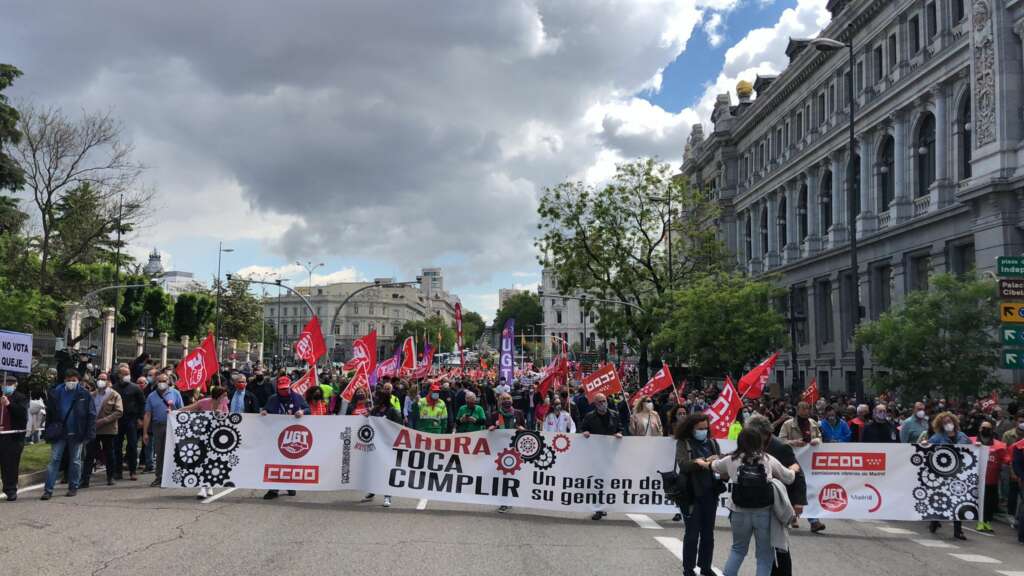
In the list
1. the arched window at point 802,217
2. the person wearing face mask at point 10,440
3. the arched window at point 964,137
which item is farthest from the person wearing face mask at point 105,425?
the arched window at point 802,217

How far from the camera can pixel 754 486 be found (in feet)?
Result: 22.8

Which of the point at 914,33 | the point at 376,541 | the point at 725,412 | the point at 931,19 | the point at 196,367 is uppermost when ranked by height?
the point at 914,33

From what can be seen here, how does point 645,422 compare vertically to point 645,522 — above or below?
above

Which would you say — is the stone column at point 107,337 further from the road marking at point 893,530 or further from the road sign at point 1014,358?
the road marking at point 893,530

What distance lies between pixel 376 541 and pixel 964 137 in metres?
29.7

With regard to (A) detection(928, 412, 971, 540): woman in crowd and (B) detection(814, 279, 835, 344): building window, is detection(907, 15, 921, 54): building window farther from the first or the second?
(A) detection(928, 412, 971, 540): woman in crowd

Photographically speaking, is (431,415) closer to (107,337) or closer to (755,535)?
(755,535)

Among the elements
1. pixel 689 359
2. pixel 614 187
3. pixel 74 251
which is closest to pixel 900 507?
pixel 689 359

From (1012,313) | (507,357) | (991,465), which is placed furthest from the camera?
(507,357)

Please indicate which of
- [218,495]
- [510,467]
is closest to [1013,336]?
[510,467]

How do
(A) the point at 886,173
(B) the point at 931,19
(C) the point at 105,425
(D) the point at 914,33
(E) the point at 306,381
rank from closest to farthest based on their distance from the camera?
(C) the point at 105,425, (E) the point at 306,381, (B) the point at 931,19, (D) the point at 914,33, (A) the point at 886,173

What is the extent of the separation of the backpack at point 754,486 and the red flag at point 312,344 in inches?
500

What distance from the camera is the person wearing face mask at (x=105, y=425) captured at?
531 inches

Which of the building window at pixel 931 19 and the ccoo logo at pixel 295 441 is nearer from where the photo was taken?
the ccoo logo at pixel 295 441
